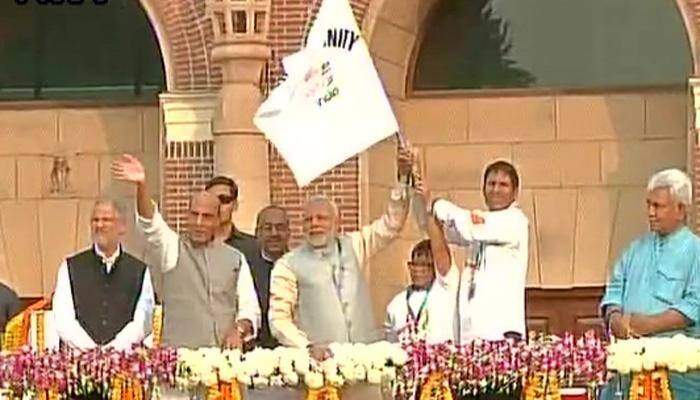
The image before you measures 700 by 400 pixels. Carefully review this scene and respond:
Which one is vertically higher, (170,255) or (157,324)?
(170,255)

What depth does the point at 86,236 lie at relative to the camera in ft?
54.3

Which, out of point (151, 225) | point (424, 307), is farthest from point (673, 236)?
point (151, 225)

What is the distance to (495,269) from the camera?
9828mm

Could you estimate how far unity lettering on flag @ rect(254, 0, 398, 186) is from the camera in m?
10.4

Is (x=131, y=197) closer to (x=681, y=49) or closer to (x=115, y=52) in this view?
(x=115, y=52)

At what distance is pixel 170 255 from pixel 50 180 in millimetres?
6910

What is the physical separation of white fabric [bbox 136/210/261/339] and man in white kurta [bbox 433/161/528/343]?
102cm

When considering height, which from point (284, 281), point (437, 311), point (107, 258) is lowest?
point (437, 311)

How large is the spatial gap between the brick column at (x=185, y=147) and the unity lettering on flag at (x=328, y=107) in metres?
4.54

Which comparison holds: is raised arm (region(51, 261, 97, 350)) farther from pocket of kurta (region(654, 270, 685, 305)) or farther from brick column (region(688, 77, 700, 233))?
brick column (region(688, 77, 700, 233))

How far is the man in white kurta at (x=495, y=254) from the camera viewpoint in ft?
32.0

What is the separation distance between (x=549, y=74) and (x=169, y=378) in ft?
24.9

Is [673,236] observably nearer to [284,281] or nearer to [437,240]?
[437,240]

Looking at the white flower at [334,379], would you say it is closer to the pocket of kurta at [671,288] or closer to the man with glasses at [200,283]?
the man with glasses at [200,283]
